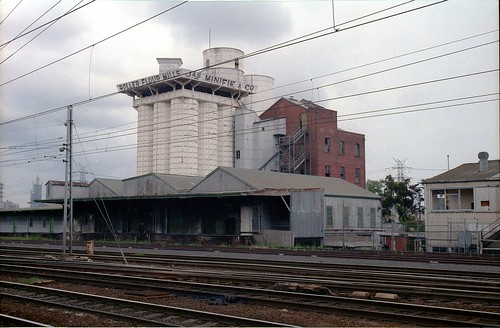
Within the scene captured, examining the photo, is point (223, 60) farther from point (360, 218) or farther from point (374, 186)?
point (374, 186)

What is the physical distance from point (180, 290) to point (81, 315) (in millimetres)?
3392

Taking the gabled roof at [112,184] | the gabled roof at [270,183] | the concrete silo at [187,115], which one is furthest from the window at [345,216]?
the concrete silo at [187,115]

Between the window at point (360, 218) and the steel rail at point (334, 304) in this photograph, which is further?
the window at point (360, 218)

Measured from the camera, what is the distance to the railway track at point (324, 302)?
10.1 m

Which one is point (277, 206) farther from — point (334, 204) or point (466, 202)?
point (466, 202)

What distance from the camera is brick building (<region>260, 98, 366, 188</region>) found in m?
69.0

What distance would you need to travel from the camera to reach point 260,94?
88.0m

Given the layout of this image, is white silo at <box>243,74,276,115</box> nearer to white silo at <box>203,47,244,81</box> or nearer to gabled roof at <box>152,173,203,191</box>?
white silo at <box>203,47,244,81</box>

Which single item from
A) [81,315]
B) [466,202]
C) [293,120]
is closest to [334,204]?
[466,202]

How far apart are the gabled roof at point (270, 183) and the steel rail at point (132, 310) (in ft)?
86.9

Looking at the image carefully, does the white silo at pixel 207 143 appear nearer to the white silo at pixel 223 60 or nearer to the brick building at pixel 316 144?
the white silo at pixel 223 60

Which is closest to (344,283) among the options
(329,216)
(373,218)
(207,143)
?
(329,216)

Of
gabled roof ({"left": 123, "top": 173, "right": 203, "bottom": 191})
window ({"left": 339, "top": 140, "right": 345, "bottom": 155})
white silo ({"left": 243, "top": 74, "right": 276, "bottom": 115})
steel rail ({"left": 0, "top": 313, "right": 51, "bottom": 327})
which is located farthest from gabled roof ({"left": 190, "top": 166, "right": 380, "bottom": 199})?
white silo ({"left": 243, "top": 74, "right": 276, "bottom": 115})

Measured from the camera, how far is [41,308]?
485 inches
